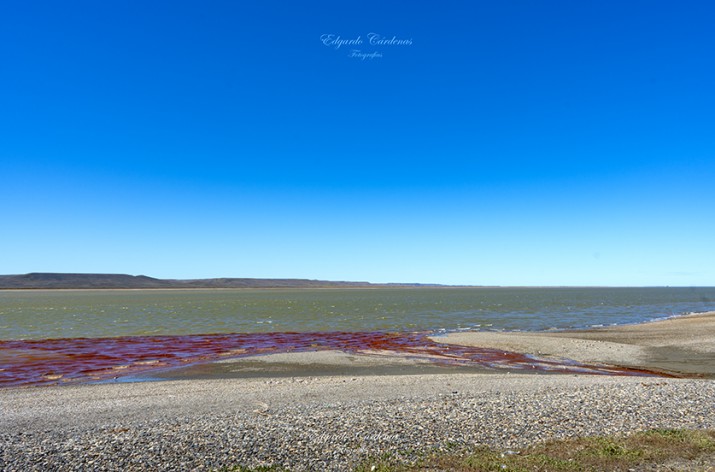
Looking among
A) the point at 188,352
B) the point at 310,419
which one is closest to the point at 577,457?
the point at 310,419

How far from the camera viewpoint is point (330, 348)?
3325 cm

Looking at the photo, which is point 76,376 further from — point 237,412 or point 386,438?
point 386,438

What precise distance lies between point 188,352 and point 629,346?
30197 mm

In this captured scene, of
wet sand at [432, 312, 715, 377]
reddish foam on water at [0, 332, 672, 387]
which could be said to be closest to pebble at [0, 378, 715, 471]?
reddish foam on water at [0, 332, 672, 387]

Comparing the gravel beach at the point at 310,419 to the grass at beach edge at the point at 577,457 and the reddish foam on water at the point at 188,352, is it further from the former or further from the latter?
the reddish foam on water at the point at 188,352

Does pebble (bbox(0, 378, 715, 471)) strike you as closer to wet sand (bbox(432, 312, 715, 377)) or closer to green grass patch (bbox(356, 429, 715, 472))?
green grass patch (bbox(356, 429, 715, 472))

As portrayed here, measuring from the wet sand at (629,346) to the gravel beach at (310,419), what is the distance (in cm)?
927

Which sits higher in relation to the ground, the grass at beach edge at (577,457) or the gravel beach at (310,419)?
the grass at beach edge at (577,457)

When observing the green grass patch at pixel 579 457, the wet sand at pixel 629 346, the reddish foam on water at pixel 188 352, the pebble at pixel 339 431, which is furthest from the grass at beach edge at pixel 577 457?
the wet sand at pixel 629 346

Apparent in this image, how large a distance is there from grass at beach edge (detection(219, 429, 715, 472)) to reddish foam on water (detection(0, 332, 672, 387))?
48.8 feet

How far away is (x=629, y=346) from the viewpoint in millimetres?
33156

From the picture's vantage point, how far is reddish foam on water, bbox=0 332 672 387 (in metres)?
24.6

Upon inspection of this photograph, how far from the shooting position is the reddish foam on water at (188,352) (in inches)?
969

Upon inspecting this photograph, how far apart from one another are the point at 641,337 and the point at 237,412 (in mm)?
35808
